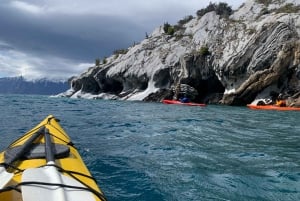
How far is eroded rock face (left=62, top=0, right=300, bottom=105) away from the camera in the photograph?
115 ft

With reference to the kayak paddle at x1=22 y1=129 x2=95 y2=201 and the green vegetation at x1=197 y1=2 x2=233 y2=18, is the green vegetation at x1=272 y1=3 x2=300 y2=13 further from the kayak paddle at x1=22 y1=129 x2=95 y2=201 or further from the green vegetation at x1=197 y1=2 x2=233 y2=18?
the kayak paddle at x1=22 y1=129 x2=95 y2=201

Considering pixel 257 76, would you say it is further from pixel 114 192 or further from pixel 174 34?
pixel 114 192

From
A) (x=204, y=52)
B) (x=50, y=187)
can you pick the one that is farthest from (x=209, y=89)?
(x=50, y=187)

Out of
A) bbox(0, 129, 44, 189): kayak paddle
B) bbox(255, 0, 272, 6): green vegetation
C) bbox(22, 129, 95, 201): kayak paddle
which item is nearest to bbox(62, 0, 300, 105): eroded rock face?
bbox(255, 0, 272, 6): green vegetation

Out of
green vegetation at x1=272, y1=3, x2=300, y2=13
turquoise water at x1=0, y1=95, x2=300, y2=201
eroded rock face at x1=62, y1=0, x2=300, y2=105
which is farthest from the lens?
green vegetation at x1=272, y1=3, x2=300, y2=13

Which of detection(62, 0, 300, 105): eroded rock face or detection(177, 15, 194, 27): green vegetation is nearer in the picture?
detection(62, 0, 300, 105): eroded rock face

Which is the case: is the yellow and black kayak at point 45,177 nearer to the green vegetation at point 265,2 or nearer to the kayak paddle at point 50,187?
the kayak paddle at point 50,187

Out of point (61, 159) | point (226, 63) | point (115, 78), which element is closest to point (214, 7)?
point (115, 78)

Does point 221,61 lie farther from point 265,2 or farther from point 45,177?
point 45,177

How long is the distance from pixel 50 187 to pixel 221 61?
1469 inches

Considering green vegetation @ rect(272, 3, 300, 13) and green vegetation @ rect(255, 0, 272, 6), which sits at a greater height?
green vegetation @ rect(255, 0, 272, 6)

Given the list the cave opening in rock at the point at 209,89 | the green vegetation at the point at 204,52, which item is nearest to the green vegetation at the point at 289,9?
the green vegetation at the point at 204,52

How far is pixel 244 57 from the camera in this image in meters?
37.2

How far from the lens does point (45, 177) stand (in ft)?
12.0
